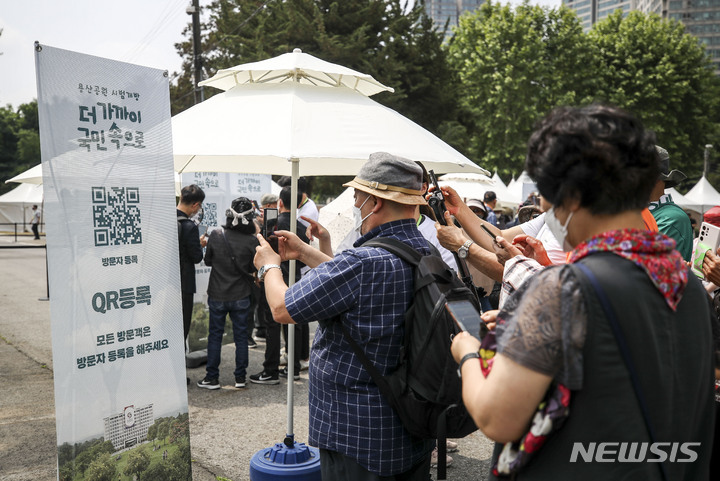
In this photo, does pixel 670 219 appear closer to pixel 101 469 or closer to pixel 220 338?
pixel 101 469

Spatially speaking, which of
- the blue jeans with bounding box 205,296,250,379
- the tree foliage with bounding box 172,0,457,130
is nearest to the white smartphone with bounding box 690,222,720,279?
the blue jeans with bounding box 205,296,250,379

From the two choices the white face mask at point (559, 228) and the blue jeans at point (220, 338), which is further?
the blue jeans at point (220, 338)

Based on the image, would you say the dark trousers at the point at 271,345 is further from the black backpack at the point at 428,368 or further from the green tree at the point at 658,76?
the green tree at the point at 658,76

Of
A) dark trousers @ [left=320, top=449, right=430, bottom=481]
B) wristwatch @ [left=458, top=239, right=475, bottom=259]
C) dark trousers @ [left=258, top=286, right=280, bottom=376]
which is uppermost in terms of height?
wristwatch @ [left=458, top=239, right=475, bottom=259]

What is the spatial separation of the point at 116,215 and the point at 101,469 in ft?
4.44

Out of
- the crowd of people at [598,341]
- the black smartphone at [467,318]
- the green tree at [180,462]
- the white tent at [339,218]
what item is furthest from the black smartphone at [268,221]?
the white tent at [339,218]

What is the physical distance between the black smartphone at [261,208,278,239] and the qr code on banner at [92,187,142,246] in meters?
0.75

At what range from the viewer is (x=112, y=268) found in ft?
11.0

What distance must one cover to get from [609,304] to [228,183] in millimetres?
8373

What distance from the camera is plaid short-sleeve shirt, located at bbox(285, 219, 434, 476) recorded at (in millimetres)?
2492

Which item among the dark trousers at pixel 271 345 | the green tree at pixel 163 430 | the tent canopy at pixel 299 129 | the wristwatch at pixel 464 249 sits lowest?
the dark trousers at pixel 271 345

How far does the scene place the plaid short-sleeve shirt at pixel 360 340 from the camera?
98.1 inches

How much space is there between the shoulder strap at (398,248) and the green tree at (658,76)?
36051mm

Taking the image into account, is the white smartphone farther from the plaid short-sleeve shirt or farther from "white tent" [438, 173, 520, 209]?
"white tent" [438, 173, 520, 209]
